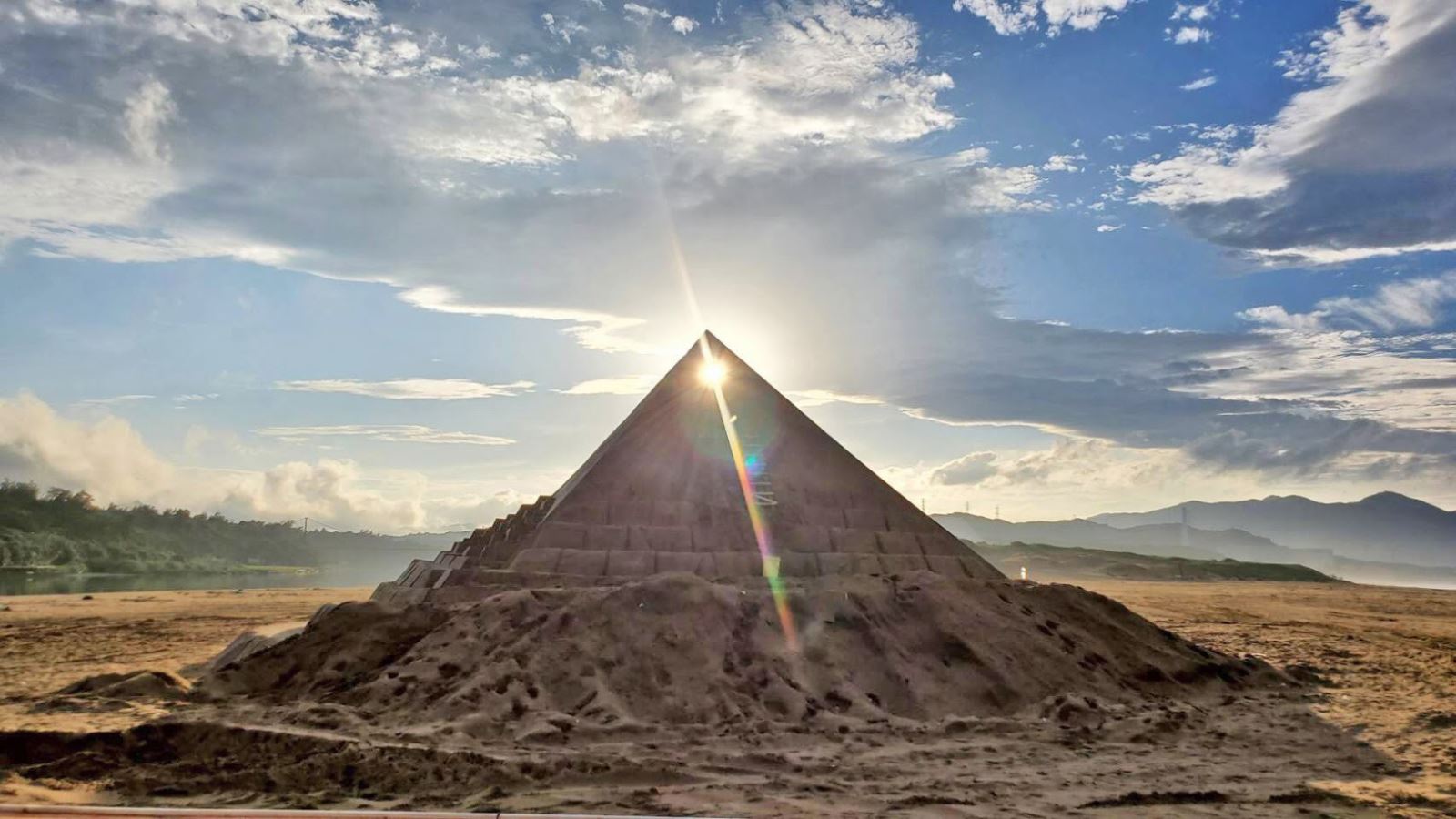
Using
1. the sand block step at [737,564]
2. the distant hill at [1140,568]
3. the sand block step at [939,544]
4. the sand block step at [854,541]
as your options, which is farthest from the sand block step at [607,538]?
the distant hill at [1140,568]

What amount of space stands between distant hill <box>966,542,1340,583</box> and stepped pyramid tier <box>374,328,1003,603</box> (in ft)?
195

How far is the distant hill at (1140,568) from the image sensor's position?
8469 centimetres

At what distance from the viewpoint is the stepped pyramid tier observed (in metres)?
17.3

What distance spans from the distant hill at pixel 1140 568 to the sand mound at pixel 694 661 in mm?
62835

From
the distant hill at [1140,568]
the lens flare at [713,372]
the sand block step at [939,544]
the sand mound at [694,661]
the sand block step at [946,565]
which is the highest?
the lens flare at [713,372]

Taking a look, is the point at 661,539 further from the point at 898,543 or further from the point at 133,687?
the point at 133,687

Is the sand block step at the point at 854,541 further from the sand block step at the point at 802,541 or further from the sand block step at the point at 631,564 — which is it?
the sand block step at the point at 631,564

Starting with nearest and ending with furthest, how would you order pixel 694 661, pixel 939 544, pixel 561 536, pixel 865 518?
pixel 694 661 → pixel 561 536 → pixel 865 518 → pixel 939 544

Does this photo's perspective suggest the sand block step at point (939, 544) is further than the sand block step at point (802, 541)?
Yes

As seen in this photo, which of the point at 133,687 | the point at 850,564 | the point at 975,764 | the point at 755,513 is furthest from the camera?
the point at 755,513

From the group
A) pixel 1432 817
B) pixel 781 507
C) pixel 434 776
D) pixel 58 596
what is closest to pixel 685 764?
pixel 434 776

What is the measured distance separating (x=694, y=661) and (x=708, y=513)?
15.7 feet

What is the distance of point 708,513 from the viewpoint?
60.6ft

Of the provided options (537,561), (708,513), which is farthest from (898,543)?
(537,561)
